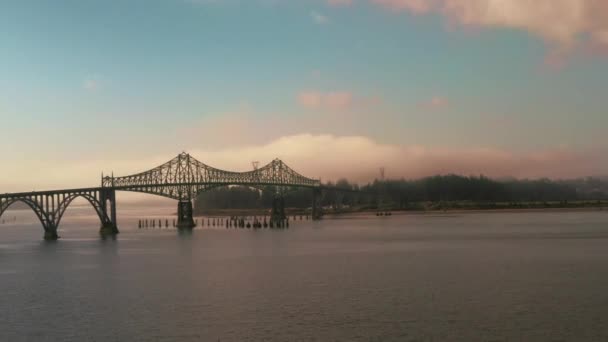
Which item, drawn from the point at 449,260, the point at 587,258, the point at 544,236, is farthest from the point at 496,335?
the point at 544,236

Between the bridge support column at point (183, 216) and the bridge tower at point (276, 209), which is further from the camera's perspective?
the bridge tower at point (276, 209)

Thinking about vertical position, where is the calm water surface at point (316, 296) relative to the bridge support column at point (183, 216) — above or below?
below

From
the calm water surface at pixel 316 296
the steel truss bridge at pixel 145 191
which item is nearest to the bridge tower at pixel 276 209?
the steel truss bridge at pixel 145 191

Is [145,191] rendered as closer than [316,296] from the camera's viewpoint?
No

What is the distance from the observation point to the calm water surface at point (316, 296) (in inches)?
1086

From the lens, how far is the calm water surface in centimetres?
2758

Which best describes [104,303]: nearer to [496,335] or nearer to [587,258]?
[496,335]

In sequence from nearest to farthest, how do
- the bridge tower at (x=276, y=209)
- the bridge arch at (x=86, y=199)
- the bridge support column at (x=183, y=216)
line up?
the bridge arch at (x=86, y=199), the bridge support column at (x=183, y=216), the bridge tower at (x=276, y=209)

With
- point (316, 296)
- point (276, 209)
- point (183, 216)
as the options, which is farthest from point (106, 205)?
point (316, 296)

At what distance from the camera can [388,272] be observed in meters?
46.9

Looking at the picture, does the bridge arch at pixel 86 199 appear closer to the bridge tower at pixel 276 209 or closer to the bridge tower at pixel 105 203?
the bridge tower at pixel 105 203

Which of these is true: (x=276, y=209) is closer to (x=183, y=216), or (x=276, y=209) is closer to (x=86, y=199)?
(x=183, y=216)

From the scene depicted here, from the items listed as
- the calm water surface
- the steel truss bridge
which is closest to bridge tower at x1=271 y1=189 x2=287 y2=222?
the steel truss bridge

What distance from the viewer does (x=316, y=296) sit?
1436 inches
